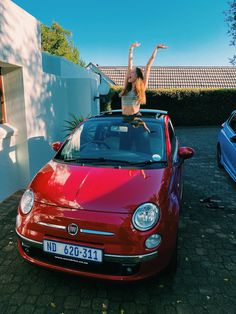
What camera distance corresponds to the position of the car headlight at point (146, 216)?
8.82 feet

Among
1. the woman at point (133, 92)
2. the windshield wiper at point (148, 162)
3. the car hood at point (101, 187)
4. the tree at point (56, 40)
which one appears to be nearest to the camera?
the car hood at point (101, 187)

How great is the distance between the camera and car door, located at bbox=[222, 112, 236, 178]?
616 cm

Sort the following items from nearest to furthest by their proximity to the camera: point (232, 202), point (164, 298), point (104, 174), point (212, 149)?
point (164, 298), point (104, 174), point (232, 202), point (212, 149)

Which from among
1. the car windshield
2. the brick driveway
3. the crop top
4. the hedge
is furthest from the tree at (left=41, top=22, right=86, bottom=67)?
the brick driveway

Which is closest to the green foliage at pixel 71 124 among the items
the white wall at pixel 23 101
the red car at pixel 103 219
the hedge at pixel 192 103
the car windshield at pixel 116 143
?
the white wall at pixel 23 101

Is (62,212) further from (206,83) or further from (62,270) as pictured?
(206,83)

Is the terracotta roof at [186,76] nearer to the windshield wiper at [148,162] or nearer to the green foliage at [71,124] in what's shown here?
the green foliage at [71,124]

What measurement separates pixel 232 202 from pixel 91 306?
3.59 metres

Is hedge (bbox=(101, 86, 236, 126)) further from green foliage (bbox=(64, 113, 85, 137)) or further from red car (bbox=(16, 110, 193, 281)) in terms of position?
red car (bbox=(16, 110, 193, 281))

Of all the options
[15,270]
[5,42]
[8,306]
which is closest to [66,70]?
[5,42]

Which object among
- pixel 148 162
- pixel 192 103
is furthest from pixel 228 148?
pixel 192 103

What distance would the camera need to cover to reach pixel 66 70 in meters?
7.97

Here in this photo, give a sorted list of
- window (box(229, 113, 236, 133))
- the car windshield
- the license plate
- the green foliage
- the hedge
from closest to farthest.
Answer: the license plate
the car windshield
window (box(229, 113, 236, 133))
the green foliage
the hedge

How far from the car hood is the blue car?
3.34 m
